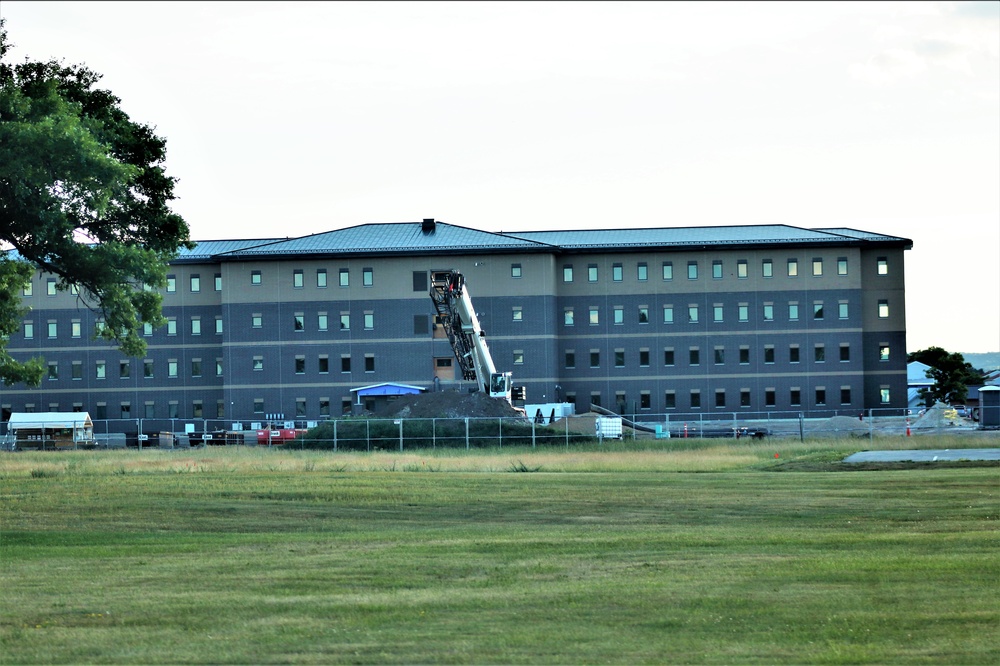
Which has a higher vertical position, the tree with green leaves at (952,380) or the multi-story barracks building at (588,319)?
the multi-story barracks building at (588,319)

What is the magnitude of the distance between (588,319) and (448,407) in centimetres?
2881

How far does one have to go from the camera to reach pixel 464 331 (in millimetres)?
71062

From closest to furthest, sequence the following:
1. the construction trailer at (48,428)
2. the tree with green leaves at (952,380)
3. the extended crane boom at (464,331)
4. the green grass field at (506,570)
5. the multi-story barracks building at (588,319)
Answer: the green grass field at (506,570) → the extended crane boom at (464,331) → the construction trailer at (48,428) → the multi-story barracks building at (588,319) → the tree with green leaves at (952,380)

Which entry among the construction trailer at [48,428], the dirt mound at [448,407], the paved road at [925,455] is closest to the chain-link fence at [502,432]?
the construction trailer at [48,428]

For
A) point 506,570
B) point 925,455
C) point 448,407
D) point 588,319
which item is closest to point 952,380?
point 588,319

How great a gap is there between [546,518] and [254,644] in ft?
43.7

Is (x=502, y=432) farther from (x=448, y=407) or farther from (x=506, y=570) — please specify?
(x=506, y=570)

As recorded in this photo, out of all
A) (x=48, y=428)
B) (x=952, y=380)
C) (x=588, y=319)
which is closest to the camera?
(x=48, y=428)

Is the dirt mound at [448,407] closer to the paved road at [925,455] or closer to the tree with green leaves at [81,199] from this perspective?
the paved road at [925,455]

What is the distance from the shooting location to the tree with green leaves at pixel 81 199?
93.7 ft

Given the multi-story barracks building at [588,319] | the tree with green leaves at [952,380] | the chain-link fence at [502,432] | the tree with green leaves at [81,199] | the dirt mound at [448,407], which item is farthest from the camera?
the tree with green leaves at [952,380]

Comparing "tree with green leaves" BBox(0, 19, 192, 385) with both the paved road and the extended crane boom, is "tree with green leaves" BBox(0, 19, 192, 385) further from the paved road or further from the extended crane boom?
the extended crane boom

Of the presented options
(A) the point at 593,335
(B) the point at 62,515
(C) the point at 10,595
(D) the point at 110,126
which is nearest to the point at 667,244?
(A) the point at 593,335

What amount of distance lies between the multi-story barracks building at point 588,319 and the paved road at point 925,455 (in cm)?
5378
